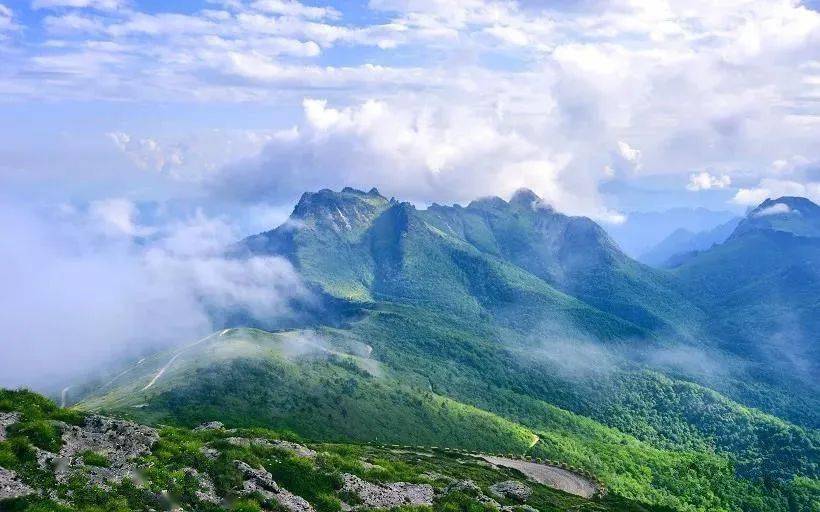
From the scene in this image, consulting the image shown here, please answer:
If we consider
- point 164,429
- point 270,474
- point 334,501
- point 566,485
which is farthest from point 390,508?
point 566,485

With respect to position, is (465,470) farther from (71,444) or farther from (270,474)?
(71,444)

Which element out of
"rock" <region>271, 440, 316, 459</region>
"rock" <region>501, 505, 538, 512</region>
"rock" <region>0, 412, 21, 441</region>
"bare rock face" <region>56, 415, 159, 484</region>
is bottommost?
"rock" <region>501, 505, 538, 512</region>

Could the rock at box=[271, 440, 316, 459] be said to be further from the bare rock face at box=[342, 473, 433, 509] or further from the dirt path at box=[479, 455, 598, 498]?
the dirt path at box=[479, 455, 598, 498]

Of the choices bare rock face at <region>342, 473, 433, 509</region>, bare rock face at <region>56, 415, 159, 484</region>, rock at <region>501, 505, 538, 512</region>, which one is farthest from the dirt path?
bare rock face at <region>56, 415, 159, 484</region>

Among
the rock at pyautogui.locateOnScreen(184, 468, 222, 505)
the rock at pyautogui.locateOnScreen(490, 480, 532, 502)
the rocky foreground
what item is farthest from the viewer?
the rock at pyautogui.locateOnScreen(490, 480, 532, 502)

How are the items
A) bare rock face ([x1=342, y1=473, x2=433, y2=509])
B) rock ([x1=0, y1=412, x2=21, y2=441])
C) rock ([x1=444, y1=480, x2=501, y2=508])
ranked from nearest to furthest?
rock ([x1=0, y1=412, x2=21, y2=441])
bare rock face ([x1=342, y1=473, x2=433, y2=509])
rock ([x1=444, y1=480, x2=501, y2=508])
